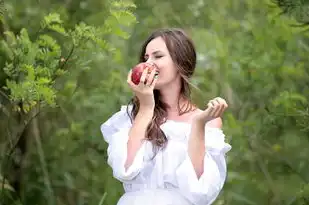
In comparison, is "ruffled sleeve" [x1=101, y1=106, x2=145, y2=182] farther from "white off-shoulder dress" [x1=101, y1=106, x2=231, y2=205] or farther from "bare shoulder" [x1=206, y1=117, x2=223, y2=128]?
"bare shoulder" [x1=206, y1=117, x2=223, y2=128]

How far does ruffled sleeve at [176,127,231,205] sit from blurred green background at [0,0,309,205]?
177 cm

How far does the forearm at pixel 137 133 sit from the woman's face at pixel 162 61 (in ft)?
0.50

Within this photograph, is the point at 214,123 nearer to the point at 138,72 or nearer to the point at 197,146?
the point at 197,146

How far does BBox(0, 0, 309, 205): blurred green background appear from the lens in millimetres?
4926

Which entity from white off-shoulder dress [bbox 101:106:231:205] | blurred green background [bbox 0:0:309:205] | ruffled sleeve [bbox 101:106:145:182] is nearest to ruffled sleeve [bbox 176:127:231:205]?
white off-shoulder dress [bbox 101:106:231:205]

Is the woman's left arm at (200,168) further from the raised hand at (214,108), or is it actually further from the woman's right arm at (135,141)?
the woman's right arm at (135,141)

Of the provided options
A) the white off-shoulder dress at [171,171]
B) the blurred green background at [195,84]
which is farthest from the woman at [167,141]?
the blurred green background at [195,84]

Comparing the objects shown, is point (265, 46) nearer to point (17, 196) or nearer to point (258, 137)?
point (258, 137)

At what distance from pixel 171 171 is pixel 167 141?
0.12m

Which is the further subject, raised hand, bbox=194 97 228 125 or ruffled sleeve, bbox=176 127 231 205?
ruffled sleeve, bbox=176 127 231 205

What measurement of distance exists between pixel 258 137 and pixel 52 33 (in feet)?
5.23

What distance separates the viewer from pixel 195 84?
476 centimetres

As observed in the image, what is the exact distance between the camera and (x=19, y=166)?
16.6 ft

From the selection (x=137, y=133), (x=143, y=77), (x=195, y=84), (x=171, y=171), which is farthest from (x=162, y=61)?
(x=195, y=84)
